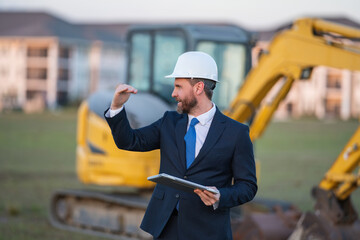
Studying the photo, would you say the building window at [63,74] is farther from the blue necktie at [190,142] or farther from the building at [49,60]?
the blue necktie at [190,142]

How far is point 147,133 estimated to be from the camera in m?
4.36

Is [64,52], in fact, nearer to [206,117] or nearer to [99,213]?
[99,213]

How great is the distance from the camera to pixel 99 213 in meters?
10.6

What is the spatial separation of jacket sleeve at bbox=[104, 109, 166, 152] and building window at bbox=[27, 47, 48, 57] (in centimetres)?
7543

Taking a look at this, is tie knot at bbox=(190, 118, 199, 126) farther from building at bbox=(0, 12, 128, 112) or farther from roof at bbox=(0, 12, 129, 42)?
roof at bbox=(0, 12, 129, 42)

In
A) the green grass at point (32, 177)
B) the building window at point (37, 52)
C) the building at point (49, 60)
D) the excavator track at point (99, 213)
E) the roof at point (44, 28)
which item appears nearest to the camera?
the green grass at point (32, 177)

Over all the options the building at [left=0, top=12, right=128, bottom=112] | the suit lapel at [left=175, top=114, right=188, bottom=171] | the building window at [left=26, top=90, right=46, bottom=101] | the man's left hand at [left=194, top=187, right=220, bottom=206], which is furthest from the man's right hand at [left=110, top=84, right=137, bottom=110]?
the building window at [left=26, top=90, right=46, bottom=101]

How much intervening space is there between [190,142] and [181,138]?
0.20ft

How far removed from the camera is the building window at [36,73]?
78750 millimetres

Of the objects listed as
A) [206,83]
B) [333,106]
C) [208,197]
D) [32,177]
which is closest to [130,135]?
[206,83]

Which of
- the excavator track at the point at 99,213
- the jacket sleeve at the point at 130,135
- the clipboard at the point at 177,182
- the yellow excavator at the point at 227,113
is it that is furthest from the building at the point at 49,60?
Answer: the clipboard at the point at 177,182

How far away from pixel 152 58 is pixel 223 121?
20.9 feet

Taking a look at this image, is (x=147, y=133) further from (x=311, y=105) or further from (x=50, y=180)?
(x=311, y=105)

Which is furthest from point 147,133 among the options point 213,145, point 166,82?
point 166,82
